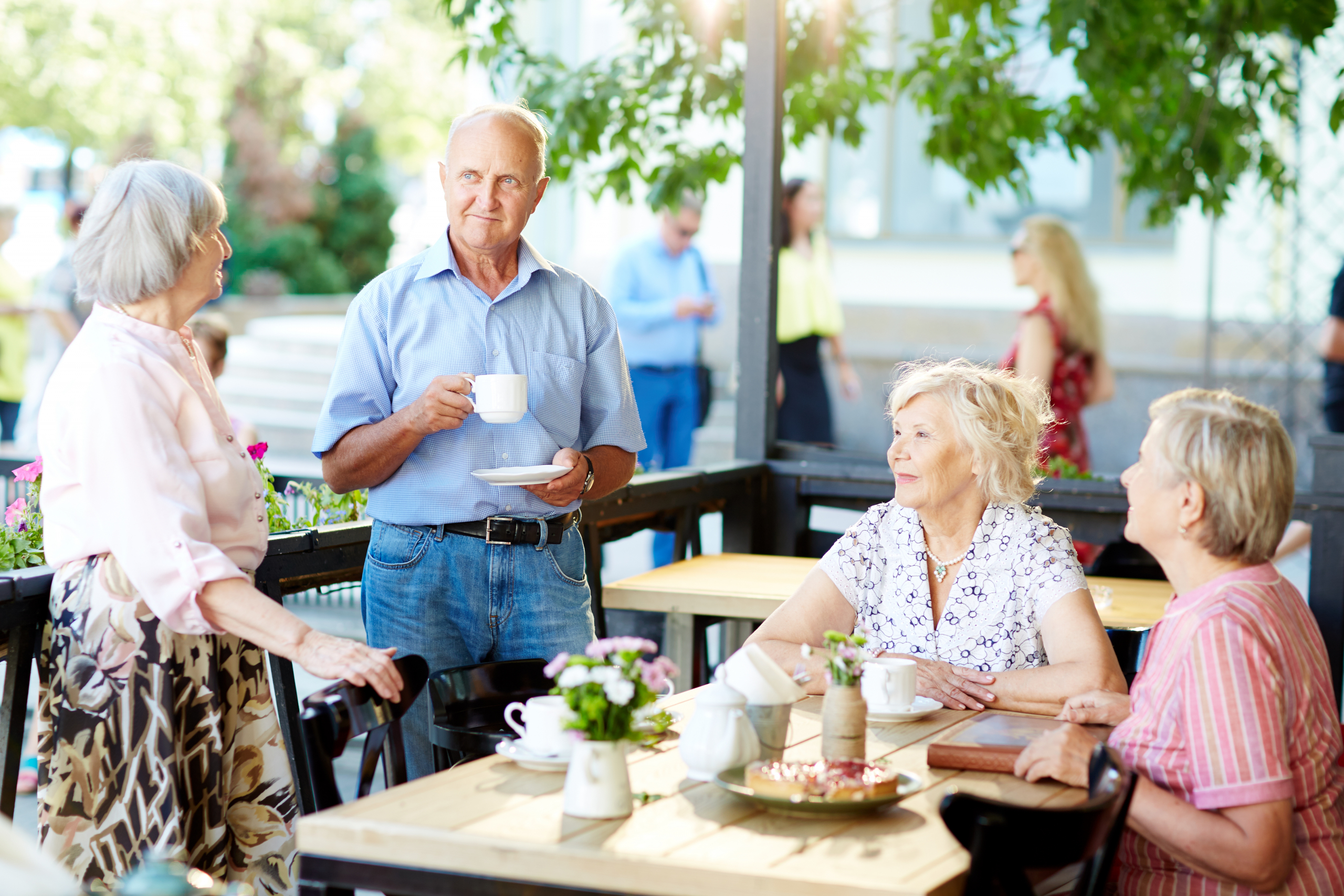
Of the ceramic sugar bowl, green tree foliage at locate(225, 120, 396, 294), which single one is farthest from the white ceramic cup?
green tree foliage at locate(225, 120, 396, 294)

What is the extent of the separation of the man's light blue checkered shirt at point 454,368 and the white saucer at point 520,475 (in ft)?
0.51

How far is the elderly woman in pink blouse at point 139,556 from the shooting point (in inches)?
83.9

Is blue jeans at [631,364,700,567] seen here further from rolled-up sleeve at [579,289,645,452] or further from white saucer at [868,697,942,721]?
white saucer at [868,697,942,721]

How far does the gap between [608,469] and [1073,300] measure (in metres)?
2.76

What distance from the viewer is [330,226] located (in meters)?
23.0

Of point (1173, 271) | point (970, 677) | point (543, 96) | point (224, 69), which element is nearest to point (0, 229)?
point (543, 96)

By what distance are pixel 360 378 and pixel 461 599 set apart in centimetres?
49

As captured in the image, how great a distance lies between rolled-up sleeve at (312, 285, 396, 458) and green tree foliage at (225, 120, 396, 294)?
64.0 ft

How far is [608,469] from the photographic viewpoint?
9.93 ft

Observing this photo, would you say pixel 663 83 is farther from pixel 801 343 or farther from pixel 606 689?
pixel 606 689

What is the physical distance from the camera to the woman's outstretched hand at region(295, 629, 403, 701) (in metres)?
2.21

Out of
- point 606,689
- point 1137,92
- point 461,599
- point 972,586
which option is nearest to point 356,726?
point 606,689

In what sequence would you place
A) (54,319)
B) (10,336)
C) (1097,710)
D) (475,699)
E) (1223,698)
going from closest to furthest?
(1223,698)
(1097,710)
(475,699)
(10,336)
(54,319)

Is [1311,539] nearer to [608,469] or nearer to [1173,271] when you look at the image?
[608,469]
